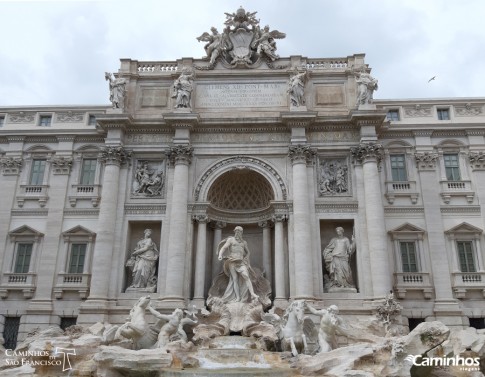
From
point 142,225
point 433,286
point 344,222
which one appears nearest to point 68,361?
point 142,225

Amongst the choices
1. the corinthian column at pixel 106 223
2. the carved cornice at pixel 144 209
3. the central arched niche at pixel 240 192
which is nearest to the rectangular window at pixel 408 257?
the central arched niche at pixel 240 192

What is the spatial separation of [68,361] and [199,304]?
7.40m

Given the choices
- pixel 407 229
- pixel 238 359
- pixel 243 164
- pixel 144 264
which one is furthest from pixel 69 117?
pixel 407 229

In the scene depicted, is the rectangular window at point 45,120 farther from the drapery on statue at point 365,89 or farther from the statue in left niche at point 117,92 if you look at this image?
the drapery on statue at point 365,89

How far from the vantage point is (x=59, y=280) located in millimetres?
22859

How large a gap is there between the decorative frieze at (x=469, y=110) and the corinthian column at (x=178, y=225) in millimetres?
15148

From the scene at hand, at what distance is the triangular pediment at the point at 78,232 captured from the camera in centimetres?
2361

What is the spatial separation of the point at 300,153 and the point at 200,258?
7.39 m

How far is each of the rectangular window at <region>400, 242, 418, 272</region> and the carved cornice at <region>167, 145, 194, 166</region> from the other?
38.9ft

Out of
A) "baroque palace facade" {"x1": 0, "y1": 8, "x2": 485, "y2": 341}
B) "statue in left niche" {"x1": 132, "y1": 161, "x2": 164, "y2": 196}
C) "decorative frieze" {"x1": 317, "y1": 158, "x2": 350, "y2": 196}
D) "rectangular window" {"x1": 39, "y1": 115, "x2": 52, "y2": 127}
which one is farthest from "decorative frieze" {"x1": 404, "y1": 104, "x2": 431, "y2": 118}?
"rectangular window" {"x1": 39, "y1": 115, "x2": 52, "y2": 127}

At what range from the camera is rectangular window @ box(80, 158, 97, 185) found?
82.1ft

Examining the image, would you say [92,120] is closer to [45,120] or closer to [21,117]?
[45,120]

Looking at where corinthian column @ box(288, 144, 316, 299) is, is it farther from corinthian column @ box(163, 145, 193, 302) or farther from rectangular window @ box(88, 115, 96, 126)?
rectangular window @ box(88, 115, 96, 126)

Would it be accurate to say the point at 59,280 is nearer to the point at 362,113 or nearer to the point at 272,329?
the point at 272,329
